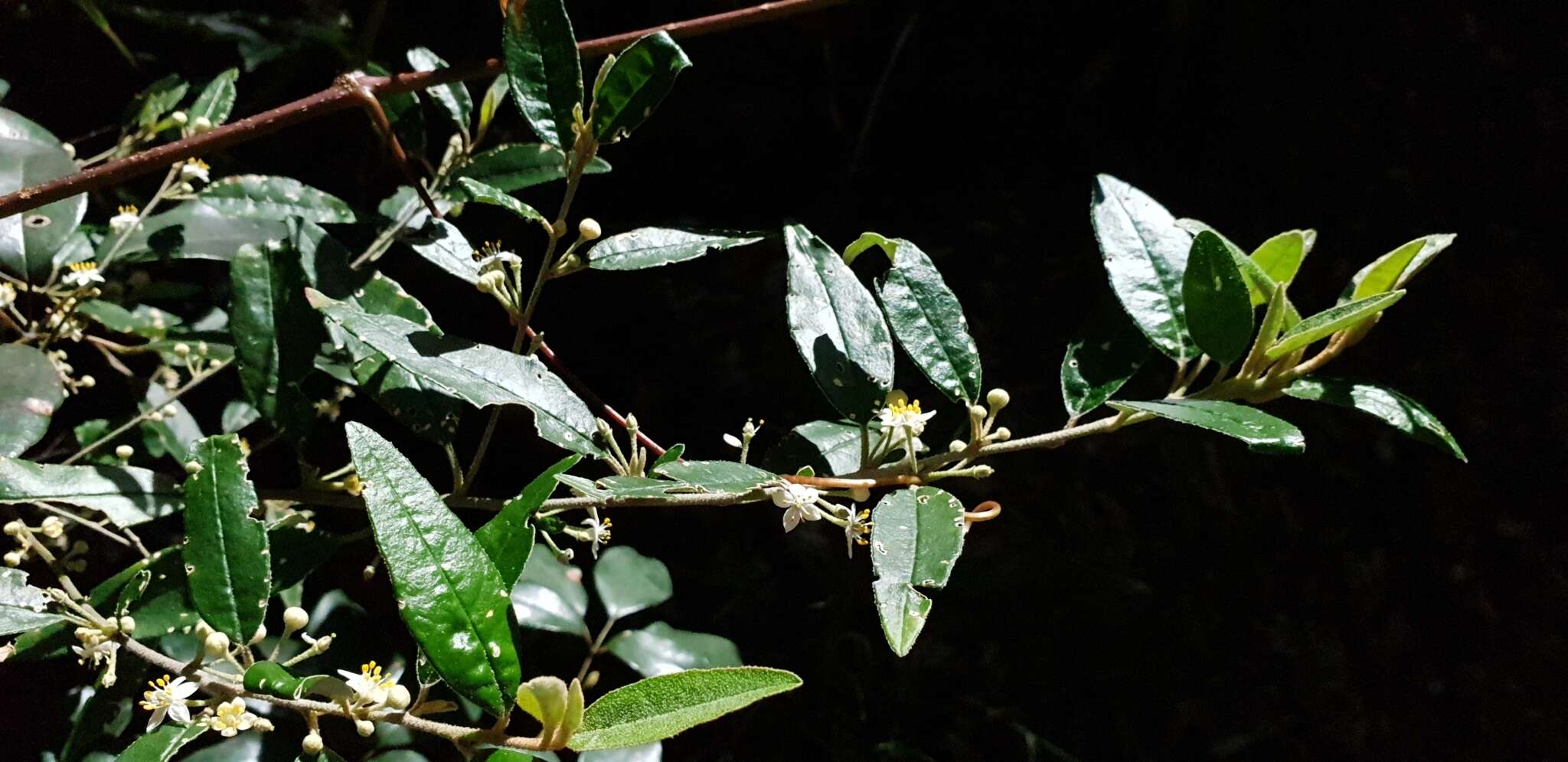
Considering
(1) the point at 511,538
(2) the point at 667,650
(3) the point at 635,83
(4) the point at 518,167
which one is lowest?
(2) the point at 667,650

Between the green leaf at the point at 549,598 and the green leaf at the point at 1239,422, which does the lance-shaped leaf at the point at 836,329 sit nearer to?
the green leaf at the point at 1239,422

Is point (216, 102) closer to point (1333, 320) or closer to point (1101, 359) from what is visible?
point (1101, 359)

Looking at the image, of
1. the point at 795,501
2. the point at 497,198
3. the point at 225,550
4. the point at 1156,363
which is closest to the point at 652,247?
the point at 497,198

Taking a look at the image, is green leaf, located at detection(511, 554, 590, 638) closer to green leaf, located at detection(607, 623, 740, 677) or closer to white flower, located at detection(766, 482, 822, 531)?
green leaf, located at detection(607, 623, 740, 677)

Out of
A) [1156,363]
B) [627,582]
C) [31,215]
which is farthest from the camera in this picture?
[1156,363]

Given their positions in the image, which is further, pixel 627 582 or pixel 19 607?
pixel 627 582

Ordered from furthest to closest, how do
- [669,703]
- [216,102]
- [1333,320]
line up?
[216,102], [1333,320], [669,703]

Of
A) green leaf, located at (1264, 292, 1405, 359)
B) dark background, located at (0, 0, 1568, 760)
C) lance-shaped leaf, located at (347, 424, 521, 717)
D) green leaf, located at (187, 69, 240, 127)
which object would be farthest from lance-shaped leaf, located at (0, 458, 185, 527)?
green leaf, located at (1264, 292, 1405, 359)
